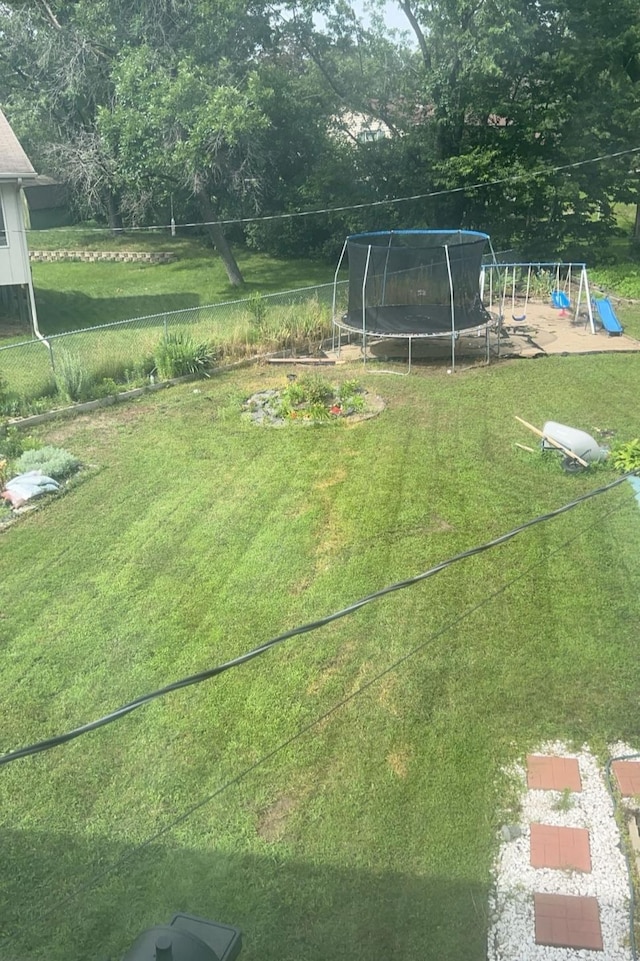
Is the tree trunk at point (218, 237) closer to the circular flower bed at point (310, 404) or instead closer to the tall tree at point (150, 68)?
the tall tree at point (150, 68)

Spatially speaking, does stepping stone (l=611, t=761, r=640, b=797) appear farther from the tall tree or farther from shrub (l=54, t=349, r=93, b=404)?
the tall tree

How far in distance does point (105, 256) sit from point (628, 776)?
1017 inches

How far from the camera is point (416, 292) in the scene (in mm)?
14430

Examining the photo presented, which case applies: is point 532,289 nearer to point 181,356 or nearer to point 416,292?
point 416,292

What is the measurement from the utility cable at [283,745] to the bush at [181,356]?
7.76 metres

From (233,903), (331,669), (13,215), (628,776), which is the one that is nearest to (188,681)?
(233,903)

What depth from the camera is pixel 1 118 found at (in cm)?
1822

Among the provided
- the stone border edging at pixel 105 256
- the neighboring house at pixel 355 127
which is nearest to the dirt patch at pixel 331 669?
the neighboring house at pixel 355 127

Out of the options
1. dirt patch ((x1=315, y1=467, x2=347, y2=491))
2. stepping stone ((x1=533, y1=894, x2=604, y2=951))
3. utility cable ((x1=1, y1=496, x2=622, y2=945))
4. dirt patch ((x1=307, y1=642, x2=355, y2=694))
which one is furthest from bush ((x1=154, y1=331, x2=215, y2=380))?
stepping stone ((x1=533, y1=894, x2=604, y2=951))

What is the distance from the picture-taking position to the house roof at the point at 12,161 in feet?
54.9

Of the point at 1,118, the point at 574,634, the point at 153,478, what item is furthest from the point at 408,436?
the point at 1,118

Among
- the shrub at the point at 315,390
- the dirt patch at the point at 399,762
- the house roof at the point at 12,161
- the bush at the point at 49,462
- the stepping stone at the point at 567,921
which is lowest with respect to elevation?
the stepping stone at the point at 567,921

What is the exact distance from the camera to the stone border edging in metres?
26.8

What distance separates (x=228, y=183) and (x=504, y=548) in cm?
1726
